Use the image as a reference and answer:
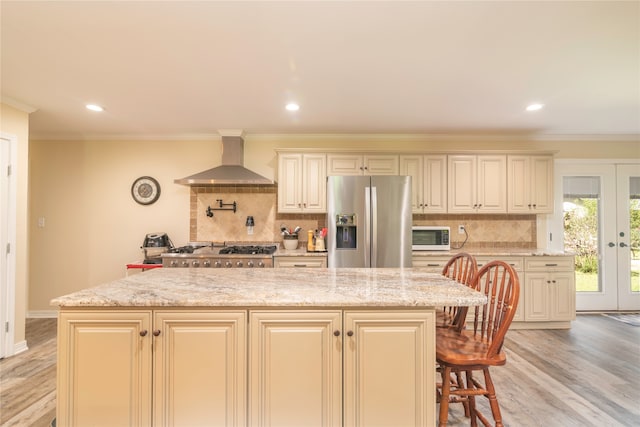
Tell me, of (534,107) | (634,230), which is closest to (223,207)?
(534,107)

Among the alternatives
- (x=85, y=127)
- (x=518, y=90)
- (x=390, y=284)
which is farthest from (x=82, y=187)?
(x=518, y=90)

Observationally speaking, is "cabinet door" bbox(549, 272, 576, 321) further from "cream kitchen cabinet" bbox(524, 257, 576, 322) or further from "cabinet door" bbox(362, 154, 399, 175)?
"cabinet door" bbox(362, 154, 399, 175)

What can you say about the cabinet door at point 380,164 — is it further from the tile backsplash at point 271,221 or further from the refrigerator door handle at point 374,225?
the tile backsplash at point 271,221

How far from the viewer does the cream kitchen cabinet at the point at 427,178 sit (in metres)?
4.08

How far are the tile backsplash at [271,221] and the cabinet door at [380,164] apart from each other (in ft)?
2.56

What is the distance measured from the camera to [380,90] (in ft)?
9.19

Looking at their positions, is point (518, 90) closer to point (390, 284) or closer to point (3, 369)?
point (390, 284)

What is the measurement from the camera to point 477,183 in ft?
13.4

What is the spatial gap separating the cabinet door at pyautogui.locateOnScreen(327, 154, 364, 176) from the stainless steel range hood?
2.56 feet

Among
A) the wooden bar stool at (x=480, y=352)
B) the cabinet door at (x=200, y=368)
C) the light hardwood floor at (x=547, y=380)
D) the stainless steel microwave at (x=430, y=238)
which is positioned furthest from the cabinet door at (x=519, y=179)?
the cabinet door at (x=200, y=368)

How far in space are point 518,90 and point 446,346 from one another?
7.73ft

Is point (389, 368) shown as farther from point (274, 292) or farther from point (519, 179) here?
point (519, 179)

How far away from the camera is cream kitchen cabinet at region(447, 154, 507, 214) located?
4086 mm

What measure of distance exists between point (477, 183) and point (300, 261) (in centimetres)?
246
